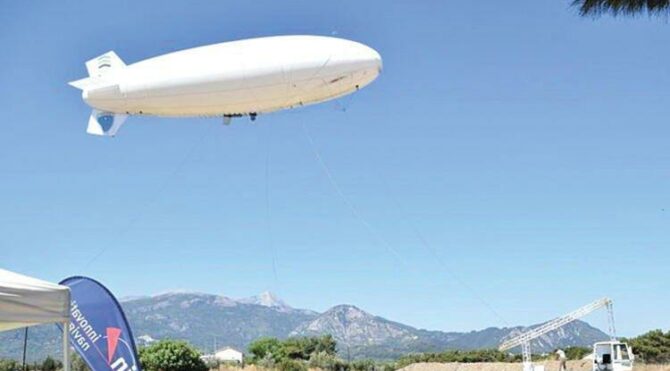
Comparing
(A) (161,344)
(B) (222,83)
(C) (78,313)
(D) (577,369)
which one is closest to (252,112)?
(B) (222,83)

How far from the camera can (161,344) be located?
88.5 ft

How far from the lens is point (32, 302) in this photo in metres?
6.68

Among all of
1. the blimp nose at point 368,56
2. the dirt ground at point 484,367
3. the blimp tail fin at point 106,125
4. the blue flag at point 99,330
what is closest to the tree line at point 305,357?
the dirt ground at point 484,367

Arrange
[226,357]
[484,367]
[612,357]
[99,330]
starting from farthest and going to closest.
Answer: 1. [226,357]
2. [484,367]
3. [612,357]
4. [99,330]

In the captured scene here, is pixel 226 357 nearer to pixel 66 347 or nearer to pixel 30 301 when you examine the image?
pixel 66 347

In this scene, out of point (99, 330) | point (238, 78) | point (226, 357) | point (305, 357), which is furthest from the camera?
point (226, 357)

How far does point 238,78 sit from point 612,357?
16840mm

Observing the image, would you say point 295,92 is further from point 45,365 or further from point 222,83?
point 45,365

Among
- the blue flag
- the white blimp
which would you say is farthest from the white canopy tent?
the white blimp

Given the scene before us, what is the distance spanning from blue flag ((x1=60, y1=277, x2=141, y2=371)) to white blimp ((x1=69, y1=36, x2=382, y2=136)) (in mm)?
6014

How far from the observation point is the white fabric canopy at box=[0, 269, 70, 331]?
6453 millimetres

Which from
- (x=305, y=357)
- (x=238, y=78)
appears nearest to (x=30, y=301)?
(x=238, y=78)

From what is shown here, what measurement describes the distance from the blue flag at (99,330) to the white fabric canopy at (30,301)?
11.2 ft

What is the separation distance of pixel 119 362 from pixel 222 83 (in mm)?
6768
